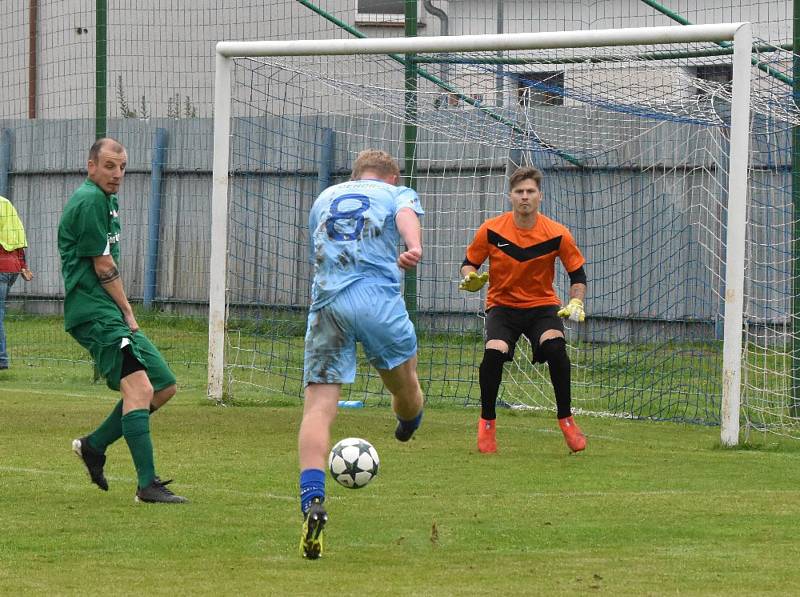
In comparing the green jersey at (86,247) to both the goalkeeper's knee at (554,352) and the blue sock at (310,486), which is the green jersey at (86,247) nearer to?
the blue sock at (310,486)

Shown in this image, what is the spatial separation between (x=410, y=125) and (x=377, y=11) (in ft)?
40.5

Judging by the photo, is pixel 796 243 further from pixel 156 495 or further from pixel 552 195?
pixel 156 495

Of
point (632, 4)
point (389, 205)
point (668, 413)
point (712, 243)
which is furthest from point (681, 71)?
point (632, 4)

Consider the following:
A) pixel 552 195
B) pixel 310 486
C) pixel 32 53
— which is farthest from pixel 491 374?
pixel 32 53

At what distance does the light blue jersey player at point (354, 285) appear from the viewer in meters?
6.71

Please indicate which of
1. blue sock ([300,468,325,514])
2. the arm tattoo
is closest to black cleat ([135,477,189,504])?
the arm tattoo

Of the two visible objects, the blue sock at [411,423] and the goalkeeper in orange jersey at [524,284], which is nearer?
the blue sock at [411,423]

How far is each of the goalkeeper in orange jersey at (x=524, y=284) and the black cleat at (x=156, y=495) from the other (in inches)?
111

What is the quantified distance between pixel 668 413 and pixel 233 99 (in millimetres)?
4700

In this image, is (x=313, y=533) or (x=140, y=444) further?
(x=140, y=444)

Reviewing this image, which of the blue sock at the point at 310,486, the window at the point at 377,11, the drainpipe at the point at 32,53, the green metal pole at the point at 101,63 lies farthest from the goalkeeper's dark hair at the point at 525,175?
the window at the point at 377,11

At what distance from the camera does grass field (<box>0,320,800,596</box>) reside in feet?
19.1

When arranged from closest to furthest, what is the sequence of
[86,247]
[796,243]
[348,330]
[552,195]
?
1. [348,330]
2. [86,247]
3. [796,243]
4. [552,195]

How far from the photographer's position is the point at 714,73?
44.4 ft
